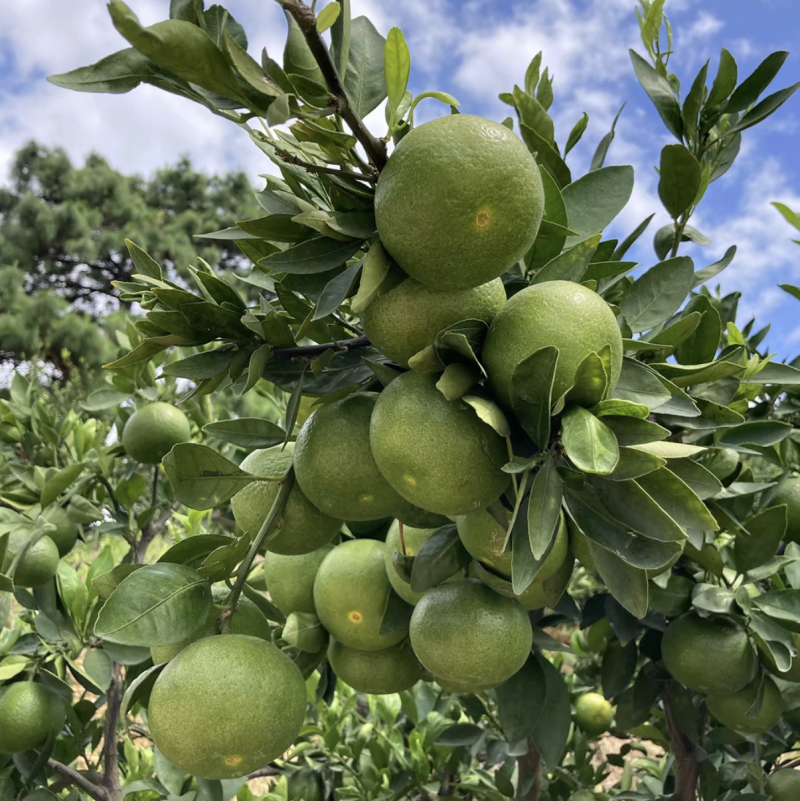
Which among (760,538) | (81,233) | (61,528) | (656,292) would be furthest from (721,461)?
(81,233)

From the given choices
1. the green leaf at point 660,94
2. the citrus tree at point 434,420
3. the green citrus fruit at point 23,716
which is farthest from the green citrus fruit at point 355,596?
the green leaf at point 660,94

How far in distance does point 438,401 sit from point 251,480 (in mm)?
297

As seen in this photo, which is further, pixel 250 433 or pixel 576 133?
pixel 576 133

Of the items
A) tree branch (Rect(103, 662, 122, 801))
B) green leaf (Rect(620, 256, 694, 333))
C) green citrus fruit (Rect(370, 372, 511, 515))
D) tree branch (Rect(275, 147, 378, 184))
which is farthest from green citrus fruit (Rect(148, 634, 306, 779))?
tree branch (Rect(103, 662, 122, 801))

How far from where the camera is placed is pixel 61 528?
1.63m

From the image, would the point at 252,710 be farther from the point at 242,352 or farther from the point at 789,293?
the point at 789,293

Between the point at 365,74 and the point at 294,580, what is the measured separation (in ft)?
2.65

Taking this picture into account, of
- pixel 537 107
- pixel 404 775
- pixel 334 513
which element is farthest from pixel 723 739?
pixel 537 107

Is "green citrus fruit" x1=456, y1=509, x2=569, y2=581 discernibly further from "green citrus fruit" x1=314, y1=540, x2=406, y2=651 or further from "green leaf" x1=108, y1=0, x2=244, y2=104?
"green leaf" x1=108, y1=0, x2=244, y2=104

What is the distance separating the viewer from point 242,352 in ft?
2.68

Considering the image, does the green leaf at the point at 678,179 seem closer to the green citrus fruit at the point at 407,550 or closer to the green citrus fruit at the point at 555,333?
the green citrus fruit at the point at 555,333

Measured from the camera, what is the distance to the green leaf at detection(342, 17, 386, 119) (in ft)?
2.37

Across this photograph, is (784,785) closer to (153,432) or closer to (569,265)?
(569,265)

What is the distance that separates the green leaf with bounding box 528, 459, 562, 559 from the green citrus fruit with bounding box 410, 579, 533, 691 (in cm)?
33
